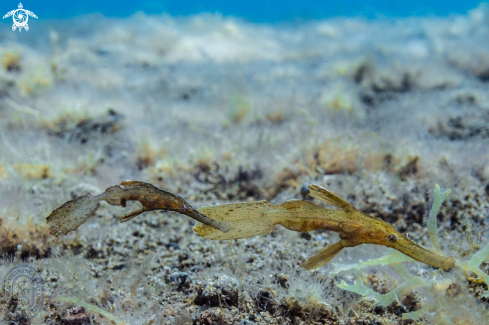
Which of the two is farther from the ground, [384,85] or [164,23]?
[164,23]

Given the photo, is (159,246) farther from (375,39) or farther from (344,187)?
(375,39)

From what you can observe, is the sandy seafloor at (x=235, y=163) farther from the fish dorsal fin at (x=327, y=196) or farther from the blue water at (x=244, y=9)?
the blue water at (x=244, y=9)

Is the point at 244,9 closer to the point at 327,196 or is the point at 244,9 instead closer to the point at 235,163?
the point at 235,163

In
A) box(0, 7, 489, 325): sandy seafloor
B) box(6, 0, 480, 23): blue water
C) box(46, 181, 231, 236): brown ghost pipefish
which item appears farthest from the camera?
box(6, 0, 480, 23): blue water

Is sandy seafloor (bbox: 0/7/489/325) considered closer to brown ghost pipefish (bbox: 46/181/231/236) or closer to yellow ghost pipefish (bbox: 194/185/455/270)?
yellow ghost pipefish (bbox: 194/185/455/270)

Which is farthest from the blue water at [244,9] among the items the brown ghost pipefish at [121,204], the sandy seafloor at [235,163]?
the brown ghost pipefish at [121,204]

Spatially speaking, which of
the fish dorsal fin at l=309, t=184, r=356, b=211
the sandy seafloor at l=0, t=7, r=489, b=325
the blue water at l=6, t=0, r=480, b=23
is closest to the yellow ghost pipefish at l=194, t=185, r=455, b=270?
the fish dorsal fin at l=309, t=184, r=356, b=211

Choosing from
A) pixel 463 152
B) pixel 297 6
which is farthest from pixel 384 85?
pixel 297 6
